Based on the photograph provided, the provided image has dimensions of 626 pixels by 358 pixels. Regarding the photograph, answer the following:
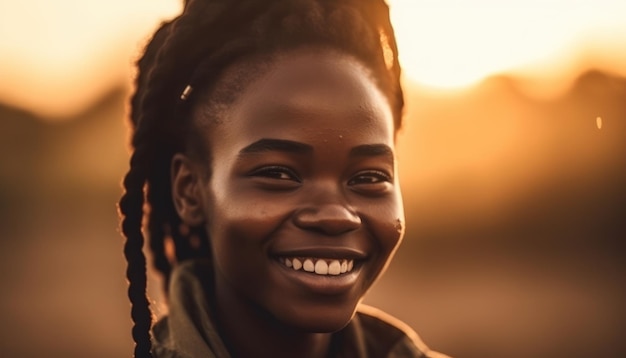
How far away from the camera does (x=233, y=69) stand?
2.90 m

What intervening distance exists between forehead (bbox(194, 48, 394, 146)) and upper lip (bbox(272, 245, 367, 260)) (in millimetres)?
352

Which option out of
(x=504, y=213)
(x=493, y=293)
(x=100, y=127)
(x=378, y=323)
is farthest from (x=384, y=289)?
(x=378, y=323)

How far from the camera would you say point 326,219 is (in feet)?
8.61

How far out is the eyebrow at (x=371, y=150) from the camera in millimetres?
2727

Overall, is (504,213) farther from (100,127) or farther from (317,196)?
(317,196)

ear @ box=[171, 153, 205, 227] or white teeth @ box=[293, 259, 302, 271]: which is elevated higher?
ear @ box=[171, 153, 205, 227]

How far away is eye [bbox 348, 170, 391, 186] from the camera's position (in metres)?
2.77

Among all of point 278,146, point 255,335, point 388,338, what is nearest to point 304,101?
point 278,146

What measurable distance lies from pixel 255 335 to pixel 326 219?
1.90 feet

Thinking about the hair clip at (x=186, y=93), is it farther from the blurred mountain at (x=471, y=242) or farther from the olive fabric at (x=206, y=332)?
the blurred mountain at (x=471, y=242)

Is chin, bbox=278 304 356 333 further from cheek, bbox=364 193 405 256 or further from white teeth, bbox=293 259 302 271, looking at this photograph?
cheek, bbox=364 193 405 256

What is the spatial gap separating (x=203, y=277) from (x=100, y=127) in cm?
1386

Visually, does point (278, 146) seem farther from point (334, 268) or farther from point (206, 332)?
point (206, 332)

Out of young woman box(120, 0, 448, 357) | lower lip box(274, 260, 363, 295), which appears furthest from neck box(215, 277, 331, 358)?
lower lip box(274, 260, 363, 295)
